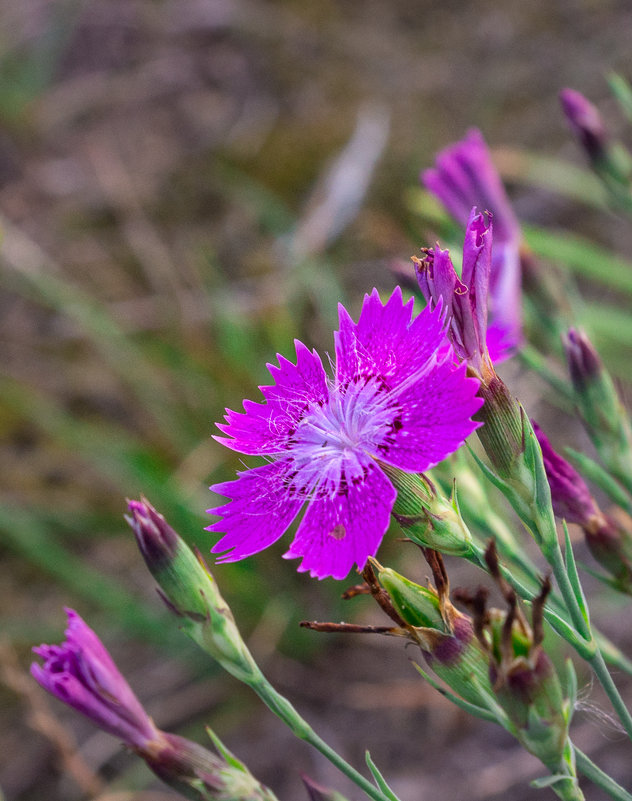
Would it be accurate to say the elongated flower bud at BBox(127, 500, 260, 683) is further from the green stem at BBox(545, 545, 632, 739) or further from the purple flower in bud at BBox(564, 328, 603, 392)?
the purple flower in bud at BBox(564, 328, 603, 392)

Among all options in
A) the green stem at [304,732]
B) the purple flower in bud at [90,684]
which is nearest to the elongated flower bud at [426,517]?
the green stem at [304,732]

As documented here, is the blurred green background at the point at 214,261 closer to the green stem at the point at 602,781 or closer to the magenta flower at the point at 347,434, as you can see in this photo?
the magenta flower at the point at 347,434

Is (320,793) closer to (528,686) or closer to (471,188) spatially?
(528,686)

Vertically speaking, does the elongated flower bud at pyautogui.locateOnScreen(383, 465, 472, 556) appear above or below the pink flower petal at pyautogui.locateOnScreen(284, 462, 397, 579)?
below

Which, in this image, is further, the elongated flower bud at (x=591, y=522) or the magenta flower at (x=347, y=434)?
the elongated flower bud at (x=591, y=522)

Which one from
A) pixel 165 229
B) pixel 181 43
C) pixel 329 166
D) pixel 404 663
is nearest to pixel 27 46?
pixel 181 43

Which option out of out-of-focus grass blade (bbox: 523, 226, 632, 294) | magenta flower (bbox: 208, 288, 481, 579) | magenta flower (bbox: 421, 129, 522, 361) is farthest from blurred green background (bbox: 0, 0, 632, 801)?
magenta flower (bbox: 208, 288, 481, 579)
